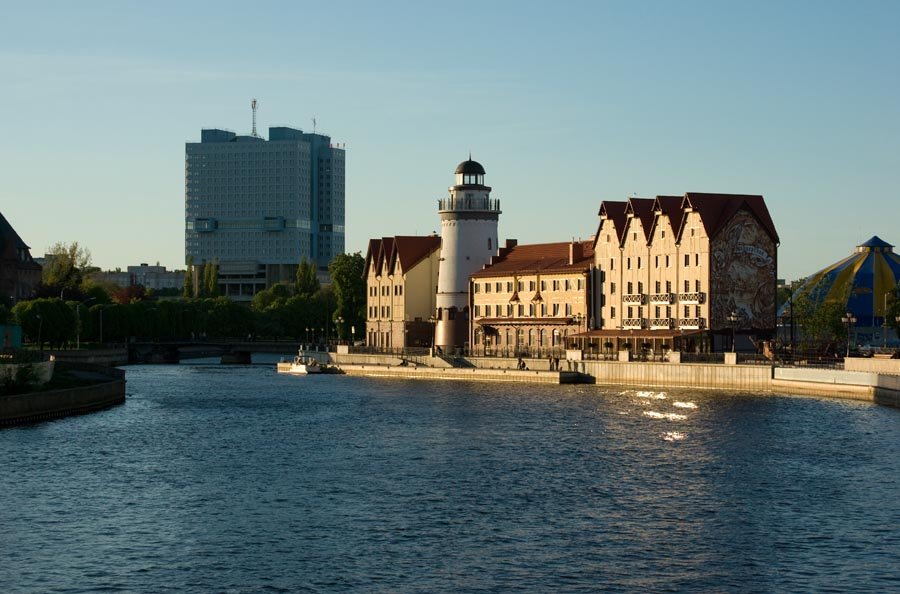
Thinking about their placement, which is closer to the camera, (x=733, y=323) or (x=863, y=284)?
(x=733, y=323)

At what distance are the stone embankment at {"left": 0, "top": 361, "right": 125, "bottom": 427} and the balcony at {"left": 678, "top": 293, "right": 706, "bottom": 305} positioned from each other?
53311 mm

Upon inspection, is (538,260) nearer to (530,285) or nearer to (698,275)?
(530,285)

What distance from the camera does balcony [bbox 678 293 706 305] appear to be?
138375 mm

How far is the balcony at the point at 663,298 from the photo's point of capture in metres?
143

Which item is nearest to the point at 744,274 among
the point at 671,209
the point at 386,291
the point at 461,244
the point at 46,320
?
the point at 671,209

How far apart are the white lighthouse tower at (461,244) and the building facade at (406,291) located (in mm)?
4465

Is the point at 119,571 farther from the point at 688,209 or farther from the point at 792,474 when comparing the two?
the point at 688,209

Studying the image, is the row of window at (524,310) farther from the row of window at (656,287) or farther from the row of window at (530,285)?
the row of window at (656,287)

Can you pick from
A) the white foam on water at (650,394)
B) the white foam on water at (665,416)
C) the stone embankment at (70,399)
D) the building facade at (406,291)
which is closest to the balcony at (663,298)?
the white foam on water at (650,394)

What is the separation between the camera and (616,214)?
505ft

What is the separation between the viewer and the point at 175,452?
79.0m

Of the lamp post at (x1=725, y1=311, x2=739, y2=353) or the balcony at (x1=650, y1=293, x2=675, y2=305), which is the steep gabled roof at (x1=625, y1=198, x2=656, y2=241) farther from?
the lamp post at (x1=725, y1=311, x2=739, y2=353)

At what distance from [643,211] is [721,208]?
11.3m

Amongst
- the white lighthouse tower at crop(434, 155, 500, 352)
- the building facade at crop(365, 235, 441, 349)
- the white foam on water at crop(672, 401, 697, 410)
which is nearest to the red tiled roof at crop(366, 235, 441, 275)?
the building facade at crop(365, 235, 441, 349)
